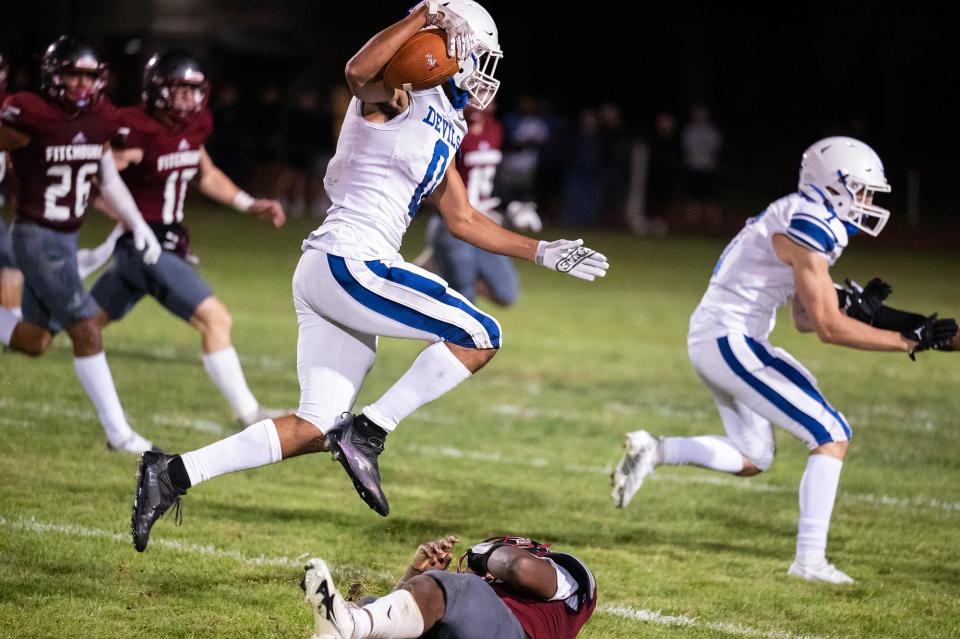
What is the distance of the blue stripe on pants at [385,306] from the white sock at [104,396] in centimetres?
222

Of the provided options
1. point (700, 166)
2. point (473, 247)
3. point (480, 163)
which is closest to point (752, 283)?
point (473, 247)

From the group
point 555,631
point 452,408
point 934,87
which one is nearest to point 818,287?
point 555,631

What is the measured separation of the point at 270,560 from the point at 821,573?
199 centimetres

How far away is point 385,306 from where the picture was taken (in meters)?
4.31

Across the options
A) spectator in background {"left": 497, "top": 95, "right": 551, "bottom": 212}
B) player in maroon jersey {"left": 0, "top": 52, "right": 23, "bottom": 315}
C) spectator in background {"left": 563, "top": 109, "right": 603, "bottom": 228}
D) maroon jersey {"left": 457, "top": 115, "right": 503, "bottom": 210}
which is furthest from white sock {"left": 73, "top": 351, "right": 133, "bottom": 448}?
spectator in background {"left": 563, "top": 109, "right": 603, "bottom": 228}

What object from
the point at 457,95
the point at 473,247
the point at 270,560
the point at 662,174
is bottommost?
the point at 662,174

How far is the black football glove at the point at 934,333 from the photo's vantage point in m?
4.80

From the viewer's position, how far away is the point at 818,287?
4.87m

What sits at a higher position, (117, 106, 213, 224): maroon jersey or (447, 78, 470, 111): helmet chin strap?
(447, 78, 470, 111): helmet chin strap

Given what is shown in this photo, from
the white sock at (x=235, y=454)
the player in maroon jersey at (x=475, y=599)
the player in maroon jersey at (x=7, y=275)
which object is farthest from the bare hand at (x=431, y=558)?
the player in maroon jersey at (x=7, y=275)

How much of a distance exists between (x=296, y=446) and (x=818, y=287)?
77.7 inches

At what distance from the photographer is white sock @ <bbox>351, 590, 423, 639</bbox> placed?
133 inches

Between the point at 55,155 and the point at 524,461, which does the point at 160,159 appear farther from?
the point at 524,461

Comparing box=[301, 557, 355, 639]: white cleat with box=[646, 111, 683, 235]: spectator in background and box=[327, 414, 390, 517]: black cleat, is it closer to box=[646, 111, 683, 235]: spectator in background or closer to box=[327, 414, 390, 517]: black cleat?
box=[327, 414, 390, 517]: black cleat
